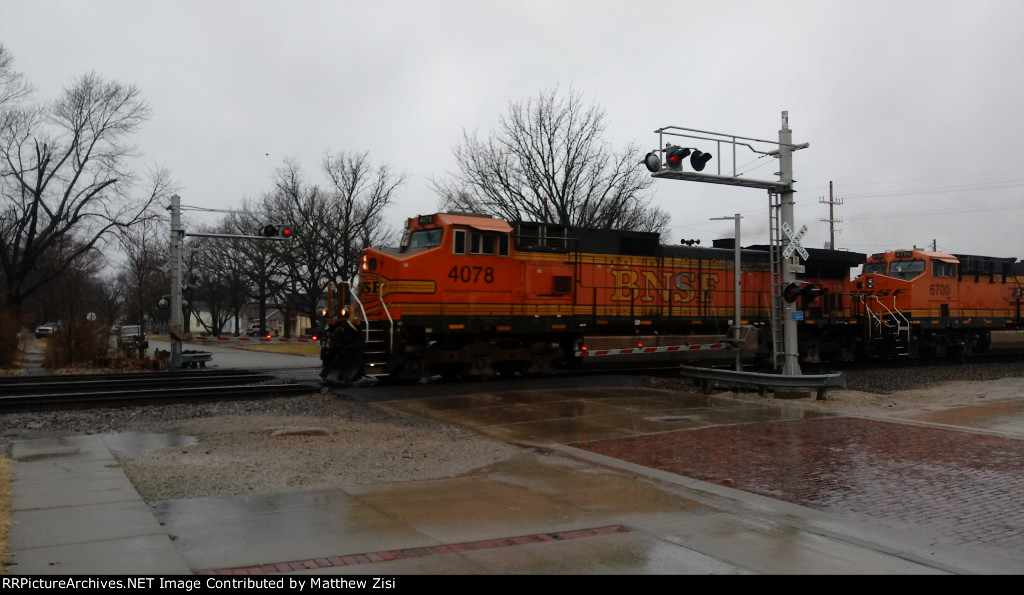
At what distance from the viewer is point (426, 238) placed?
55.1ft

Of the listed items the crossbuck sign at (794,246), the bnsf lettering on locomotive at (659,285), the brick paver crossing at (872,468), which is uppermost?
the crossbuck sign at (794,246)

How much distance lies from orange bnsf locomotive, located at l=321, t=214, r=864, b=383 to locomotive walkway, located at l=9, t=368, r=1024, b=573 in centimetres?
653

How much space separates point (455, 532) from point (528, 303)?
39.8ft

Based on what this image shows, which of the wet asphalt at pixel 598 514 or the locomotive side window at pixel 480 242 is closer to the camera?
the wet asphalt at pixel 598 514

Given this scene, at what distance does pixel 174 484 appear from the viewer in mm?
7219

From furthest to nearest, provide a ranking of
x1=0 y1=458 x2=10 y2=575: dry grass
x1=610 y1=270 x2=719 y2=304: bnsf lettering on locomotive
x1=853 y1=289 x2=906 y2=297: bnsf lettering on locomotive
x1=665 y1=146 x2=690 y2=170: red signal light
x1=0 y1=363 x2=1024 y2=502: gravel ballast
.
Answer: x1=853 y1=289 x2=906 y2=297: bnsf lettering on locomotive, x1=610 y1=270 x2=719 y2=304: bnsf lettering on locomotive, x1=665 y1=146 x2=690 y2=170: red signal light, x1=0 y1=363 x2=1024 y2=502: gravel ballast, x1=0 y1=458 x2=10 y2=575: dry grass

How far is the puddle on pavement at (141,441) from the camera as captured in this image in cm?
912

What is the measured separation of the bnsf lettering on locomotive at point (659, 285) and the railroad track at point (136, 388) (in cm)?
845

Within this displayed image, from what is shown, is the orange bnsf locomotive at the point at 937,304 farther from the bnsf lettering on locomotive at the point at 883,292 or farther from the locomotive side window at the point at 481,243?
the locomotive side window at the point at 481,243

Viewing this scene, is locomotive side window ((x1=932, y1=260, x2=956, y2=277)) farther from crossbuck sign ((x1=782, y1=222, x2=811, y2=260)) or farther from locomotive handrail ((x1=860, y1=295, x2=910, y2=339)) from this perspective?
crossbuck sign ((x1=782, y1=222, x2=811, y2=260))

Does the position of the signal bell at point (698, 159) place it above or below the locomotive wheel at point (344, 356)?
above

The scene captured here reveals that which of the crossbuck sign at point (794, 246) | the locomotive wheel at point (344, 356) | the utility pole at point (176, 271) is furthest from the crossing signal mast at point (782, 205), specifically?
the utility pole at point (176, 271)

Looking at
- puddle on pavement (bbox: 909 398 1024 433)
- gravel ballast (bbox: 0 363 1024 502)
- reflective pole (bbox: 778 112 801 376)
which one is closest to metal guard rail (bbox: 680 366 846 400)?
gravel ballast (bbox: 0 363 1024 502)

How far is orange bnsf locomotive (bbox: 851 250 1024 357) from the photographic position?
2427cm
